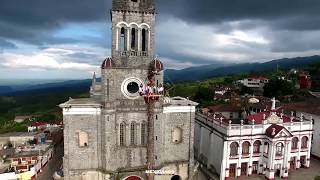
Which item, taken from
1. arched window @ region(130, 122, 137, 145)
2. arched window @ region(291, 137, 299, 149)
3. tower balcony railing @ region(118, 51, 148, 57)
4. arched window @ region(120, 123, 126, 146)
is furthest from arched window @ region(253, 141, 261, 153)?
tower balcony railing @ region(118, 51, 148, 57)

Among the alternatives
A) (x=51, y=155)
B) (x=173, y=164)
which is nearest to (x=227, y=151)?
(x=173, y=164)

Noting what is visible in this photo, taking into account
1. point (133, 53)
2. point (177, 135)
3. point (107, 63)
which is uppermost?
point (133, 53)

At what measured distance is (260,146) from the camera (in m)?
37.5

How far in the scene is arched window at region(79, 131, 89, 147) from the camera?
32.2 m

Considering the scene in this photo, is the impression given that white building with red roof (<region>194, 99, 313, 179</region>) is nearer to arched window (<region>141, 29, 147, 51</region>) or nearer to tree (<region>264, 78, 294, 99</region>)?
arched window (<region>141, 29, 147, 51</region>)

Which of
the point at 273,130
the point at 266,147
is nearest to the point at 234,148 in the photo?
the point at 266,147

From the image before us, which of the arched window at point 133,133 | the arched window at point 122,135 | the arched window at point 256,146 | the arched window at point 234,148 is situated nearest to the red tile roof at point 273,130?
the arched window at point 256,146

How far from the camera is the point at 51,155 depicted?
49656mm

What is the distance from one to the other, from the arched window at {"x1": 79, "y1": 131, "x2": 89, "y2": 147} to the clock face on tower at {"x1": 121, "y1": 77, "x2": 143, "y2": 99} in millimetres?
5636

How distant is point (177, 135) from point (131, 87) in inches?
284

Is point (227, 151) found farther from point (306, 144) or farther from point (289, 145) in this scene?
point (306, 144)

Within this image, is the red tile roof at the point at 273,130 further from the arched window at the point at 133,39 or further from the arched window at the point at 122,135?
the arched window at the point at 133,39

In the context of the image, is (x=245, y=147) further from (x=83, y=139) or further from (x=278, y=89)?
(x=278, y=89)

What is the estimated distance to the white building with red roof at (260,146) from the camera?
36406mm
